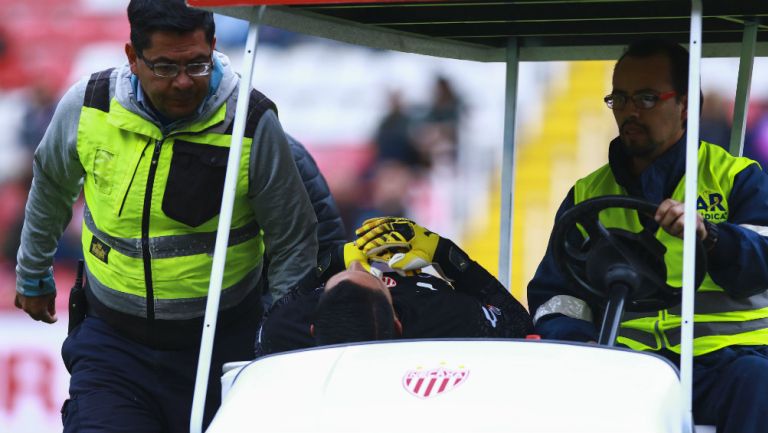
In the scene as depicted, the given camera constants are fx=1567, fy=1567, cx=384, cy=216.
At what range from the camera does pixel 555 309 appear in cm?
477

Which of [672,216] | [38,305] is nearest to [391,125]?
[38,305]

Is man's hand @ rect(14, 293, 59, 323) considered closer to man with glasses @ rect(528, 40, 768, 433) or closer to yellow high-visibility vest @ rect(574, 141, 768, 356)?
man with glasses @ rect(528, 40, 768, 433)

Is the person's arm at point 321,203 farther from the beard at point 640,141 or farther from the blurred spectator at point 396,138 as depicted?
the blurred spectator at point 396,138

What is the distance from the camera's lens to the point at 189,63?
4.57 metres

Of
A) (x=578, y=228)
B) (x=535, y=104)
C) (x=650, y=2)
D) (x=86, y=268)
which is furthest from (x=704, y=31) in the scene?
(x=535, y=104)

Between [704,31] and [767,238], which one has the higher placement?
[704,31]

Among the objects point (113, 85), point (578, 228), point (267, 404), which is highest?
point (113, 85)

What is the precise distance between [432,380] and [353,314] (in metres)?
0.44

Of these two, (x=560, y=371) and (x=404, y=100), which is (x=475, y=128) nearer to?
(x=404, y=100)

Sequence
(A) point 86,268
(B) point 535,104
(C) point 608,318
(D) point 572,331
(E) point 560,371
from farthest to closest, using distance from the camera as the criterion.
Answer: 1. (B) point 535,104
2. (A) point 86,268
3. (D) point 572,331
4. (C) point 608,318
5. (E) point 560,371

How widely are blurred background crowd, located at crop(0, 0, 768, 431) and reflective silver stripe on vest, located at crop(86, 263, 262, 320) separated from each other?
14.0 ft

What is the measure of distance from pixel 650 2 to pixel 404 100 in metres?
4.48

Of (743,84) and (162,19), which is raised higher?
(162,19)

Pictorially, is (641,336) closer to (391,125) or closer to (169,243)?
(169,243)
